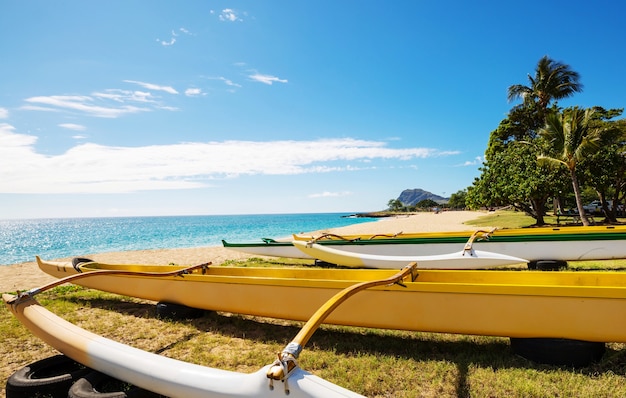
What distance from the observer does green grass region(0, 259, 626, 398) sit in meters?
2.58

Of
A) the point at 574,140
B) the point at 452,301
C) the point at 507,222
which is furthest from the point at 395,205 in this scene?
the point at 452,301

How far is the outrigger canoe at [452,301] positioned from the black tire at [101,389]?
148 cm

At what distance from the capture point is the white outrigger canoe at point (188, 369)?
182 centimetres

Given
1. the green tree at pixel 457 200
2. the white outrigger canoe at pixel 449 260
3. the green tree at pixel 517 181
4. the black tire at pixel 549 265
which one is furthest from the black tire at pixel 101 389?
the green tree at pixel 457 200

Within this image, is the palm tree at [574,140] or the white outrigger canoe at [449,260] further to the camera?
the palm tree at [574,140]

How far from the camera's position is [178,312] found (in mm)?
4523

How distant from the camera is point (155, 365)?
2369 millimetres

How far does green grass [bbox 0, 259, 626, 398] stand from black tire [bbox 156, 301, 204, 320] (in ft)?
0.29

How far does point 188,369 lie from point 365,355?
1.73 meters

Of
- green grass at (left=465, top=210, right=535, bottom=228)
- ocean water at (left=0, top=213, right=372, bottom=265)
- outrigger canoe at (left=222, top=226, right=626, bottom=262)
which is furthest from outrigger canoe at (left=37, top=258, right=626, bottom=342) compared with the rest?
ocean water at (left=0, top=213, right=372, bottom=265)

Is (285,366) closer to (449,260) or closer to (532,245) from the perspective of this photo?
(449,260)

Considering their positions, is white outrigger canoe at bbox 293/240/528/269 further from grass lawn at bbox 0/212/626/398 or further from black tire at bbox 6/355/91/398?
black tire at bbox 6/355/91/398

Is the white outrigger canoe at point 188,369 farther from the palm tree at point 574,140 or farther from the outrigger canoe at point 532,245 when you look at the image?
the palm tree at point 574,140

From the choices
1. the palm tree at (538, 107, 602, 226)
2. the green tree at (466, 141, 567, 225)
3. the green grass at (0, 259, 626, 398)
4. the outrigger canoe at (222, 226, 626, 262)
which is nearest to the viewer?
the green grass at (0, 259, 626, 398)
